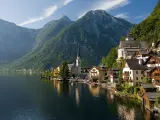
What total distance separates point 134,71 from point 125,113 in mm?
Result: 34087

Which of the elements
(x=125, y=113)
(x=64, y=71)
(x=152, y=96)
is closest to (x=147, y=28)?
(x=64, y=71)

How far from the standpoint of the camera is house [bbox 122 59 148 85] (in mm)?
94750

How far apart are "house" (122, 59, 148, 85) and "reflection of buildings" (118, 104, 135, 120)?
79.1 ft

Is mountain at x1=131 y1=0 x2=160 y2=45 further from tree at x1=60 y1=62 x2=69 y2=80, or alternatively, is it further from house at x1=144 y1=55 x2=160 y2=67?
tree at x1=60 y1=62 x2=69 y2=80

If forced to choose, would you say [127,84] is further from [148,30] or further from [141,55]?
[148,30]

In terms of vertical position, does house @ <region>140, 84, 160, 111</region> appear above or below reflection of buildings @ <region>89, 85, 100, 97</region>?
above

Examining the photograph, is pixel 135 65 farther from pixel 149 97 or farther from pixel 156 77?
pixel 149 97

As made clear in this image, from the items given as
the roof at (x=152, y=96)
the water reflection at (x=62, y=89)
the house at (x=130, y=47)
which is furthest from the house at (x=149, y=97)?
the house at (x=130, y=47)

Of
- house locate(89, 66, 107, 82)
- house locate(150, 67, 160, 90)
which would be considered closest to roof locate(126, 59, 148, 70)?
house locate(150, 67, 160, 90)

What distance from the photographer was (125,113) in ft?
211

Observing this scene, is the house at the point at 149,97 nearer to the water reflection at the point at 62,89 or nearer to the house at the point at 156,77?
the house at the point at 156,77

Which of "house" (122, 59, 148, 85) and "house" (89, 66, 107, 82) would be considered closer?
"house" (122, 59, 148, 85)

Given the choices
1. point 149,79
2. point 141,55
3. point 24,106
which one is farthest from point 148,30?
point 24,106

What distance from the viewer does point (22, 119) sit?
62000 mm
